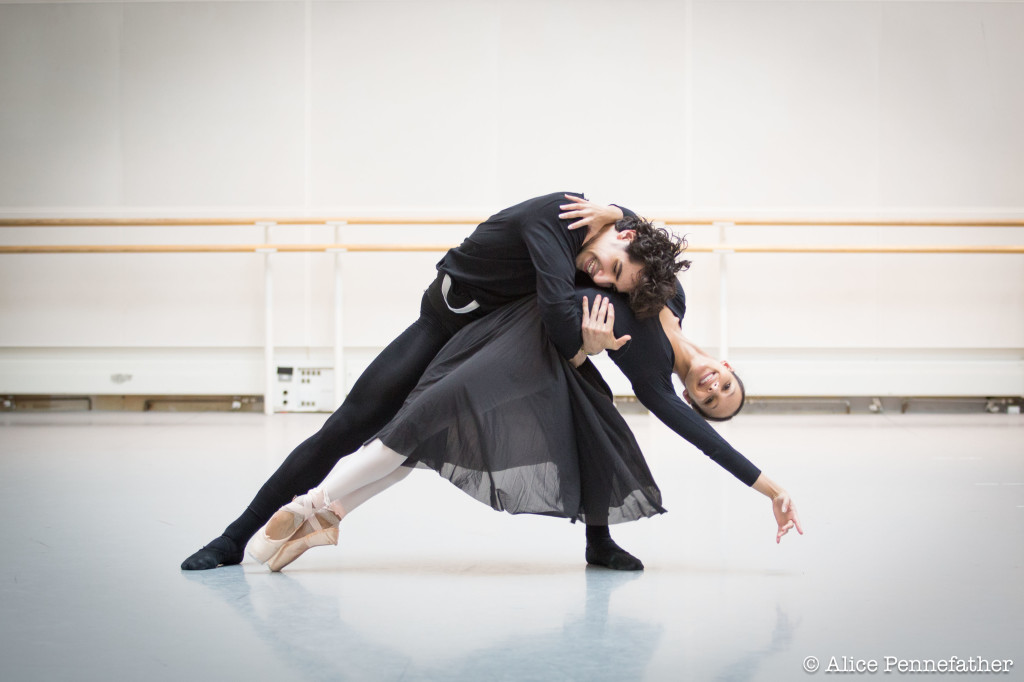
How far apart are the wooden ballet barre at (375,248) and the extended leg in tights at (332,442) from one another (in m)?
2.83

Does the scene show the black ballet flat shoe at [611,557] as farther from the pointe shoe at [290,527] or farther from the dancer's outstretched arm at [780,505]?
the pointe shoe at [290,527]

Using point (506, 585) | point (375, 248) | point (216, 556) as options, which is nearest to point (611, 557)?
point (506, 585)

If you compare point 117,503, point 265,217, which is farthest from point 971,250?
point 117,503

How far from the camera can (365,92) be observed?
17.1 feet

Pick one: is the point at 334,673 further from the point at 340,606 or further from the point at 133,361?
the point at 133,361

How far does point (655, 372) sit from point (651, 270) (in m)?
0.20

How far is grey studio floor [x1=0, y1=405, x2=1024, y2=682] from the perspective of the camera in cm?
140

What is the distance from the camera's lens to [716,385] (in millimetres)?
1984

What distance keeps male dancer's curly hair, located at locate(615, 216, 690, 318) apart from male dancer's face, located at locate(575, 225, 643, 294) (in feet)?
0.05

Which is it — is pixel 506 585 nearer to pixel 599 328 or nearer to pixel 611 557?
pixel 611 557

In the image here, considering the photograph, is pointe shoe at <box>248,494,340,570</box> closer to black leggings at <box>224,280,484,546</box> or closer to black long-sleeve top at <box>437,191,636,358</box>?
black leggings at <box>224,280,484,546</box>

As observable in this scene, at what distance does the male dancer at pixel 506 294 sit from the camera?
182 cm

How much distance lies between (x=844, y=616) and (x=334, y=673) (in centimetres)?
86

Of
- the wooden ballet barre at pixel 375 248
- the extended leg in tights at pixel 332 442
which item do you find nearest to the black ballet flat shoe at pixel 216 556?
the extended leg in tights at pixel 332 442
